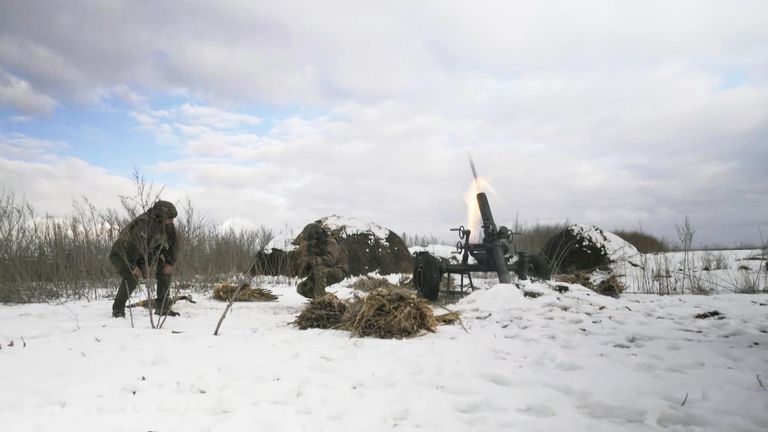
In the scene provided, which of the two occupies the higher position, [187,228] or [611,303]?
[187,228]

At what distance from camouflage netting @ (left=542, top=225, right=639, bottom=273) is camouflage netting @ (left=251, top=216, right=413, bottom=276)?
4328 millimetres

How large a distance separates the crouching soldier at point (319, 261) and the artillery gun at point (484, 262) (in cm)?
137

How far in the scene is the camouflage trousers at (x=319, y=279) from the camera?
288 inches

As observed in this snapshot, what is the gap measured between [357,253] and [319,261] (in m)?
5.75

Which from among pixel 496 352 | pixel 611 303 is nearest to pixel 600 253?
pixel 611 303

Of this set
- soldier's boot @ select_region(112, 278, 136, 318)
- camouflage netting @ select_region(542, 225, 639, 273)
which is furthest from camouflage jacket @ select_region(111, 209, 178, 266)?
camouflage netting @ select_region(542, 225, 639, 273)

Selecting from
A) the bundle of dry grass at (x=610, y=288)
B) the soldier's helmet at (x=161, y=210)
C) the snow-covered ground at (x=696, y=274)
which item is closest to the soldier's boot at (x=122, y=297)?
the soldier's helmet at (x=161, y=210)

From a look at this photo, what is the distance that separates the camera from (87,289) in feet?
32.3

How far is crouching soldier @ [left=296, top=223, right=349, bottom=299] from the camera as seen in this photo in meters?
7.33

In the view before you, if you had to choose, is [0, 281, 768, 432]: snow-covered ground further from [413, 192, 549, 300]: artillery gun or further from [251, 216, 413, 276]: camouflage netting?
[251, 216, 413, 276]: camouflage netting

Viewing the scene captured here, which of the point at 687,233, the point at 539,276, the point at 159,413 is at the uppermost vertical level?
the point at 687,233

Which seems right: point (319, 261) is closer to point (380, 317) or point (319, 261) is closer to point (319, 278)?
point (319, 278)

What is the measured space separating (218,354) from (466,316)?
3181 millimetres

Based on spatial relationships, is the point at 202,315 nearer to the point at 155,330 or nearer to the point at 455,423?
the point at 155,330
